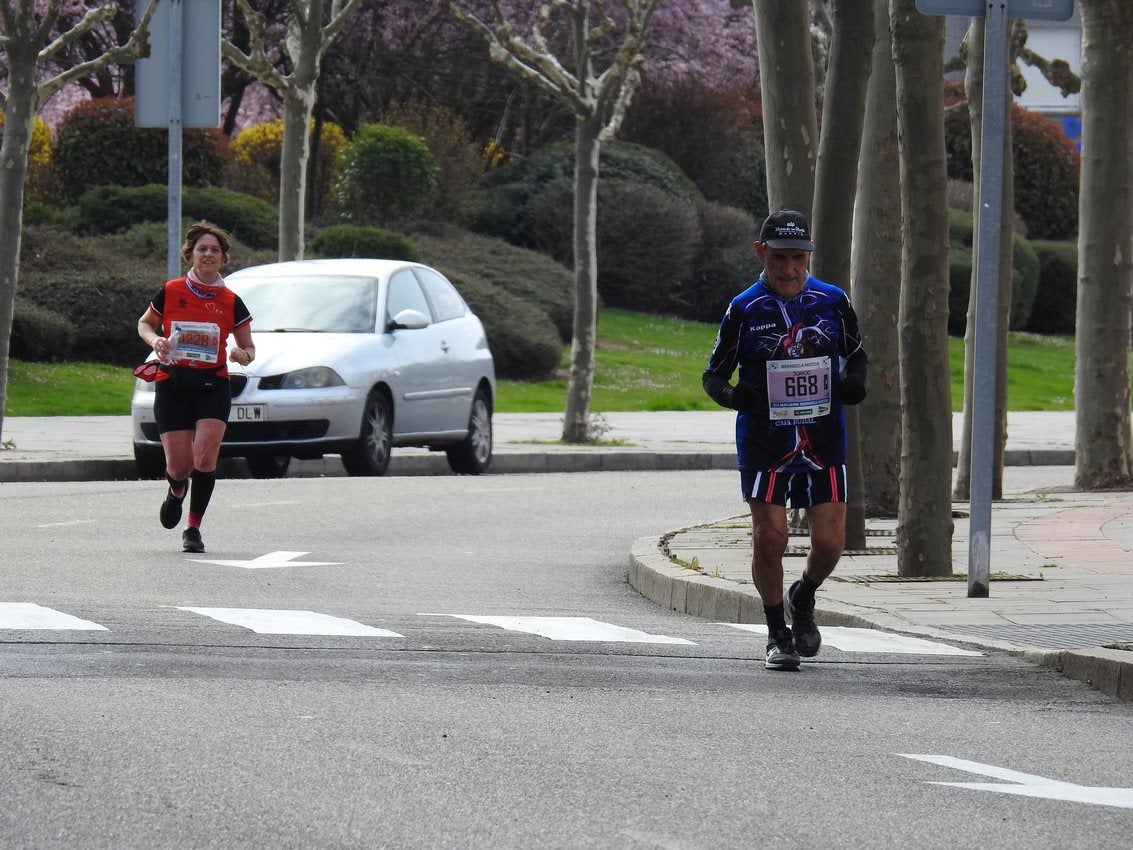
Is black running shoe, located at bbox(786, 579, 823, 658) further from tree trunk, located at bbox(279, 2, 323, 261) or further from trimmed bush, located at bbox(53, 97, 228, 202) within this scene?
trimmed bush, located at bbox(53, 97, 228, 202)

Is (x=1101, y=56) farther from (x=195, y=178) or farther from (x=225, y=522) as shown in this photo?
(x=195, y=178)

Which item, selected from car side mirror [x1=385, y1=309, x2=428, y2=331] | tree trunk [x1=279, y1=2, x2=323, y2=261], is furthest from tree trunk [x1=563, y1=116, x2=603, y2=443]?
car side mirror [x1=385, y1=309, x2=428, y2=331]

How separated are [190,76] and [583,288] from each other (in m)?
5.88

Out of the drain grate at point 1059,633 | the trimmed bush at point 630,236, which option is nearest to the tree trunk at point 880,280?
the drain grate at point 1059,633

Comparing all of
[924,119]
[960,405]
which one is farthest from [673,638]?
[960,405]

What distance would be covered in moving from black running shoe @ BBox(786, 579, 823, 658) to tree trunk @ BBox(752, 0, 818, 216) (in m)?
4.61

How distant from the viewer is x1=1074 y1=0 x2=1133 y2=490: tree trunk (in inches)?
A: 683

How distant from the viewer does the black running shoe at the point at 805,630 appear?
8500 mm

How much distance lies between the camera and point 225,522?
14.4m

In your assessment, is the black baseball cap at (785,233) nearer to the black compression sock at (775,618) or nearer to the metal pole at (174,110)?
the black compression sock at (775,618)

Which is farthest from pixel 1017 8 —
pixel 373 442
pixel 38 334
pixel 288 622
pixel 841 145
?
pixel 38 334

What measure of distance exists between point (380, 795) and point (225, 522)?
28.8ft

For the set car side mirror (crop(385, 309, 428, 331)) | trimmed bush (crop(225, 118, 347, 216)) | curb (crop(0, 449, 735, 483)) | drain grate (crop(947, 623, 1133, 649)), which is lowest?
curb (crop(0, 449, 735, 483))

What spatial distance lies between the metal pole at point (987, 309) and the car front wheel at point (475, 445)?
9569mm
